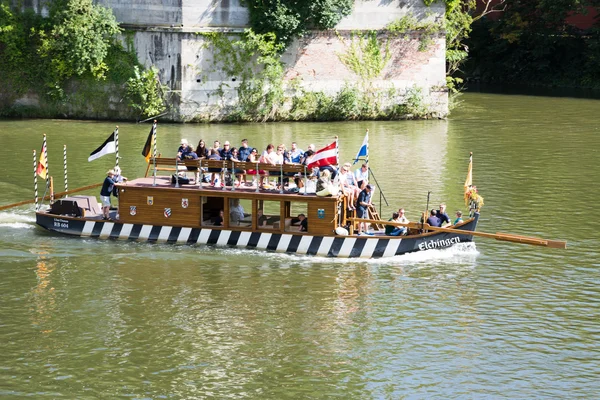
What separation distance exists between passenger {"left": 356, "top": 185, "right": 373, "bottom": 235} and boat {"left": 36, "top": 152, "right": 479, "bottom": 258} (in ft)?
1.07

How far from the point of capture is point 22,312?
94.5 ft

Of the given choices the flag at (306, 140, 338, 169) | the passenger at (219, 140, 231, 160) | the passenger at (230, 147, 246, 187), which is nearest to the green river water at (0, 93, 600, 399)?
the passenger at (230, 147, 246, 187)

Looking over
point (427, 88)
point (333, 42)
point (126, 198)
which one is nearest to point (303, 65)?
point (333, 42)

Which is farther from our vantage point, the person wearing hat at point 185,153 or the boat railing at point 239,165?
the person wearing hat at point 185,153

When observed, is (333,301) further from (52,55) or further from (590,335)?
(52,55)

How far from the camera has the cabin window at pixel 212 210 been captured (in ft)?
116

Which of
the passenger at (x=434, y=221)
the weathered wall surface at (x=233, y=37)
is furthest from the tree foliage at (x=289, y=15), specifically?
the passenger at (x=434, y=221)

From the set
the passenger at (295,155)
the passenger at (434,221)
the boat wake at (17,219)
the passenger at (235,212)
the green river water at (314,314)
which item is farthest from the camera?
the boat wake at (17,219)

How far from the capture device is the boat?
33719 mm

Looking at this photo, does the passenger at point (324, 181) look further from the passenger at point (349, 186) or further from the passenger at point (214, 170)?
the passenger at point (214, 170)

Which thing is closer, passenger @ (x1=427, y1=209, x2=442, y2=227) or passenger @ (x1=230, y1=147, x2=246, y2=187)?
passenger @ (x1=427, y1=209, x2=442, y2=227)

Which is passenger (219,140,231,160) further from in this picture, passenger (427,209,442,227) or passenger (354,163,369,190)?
passenger (427,209,442,227)

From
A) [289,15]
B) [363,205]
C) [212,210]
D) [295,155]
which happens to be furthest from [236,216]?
[289,15]

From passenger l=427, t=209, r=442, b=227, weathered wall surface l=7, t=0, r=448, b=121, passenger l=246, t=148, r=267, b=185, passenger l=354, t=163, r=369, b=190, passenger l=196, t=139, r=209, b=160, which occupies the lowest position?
passenger l=427, t=209, r=442, b=227
